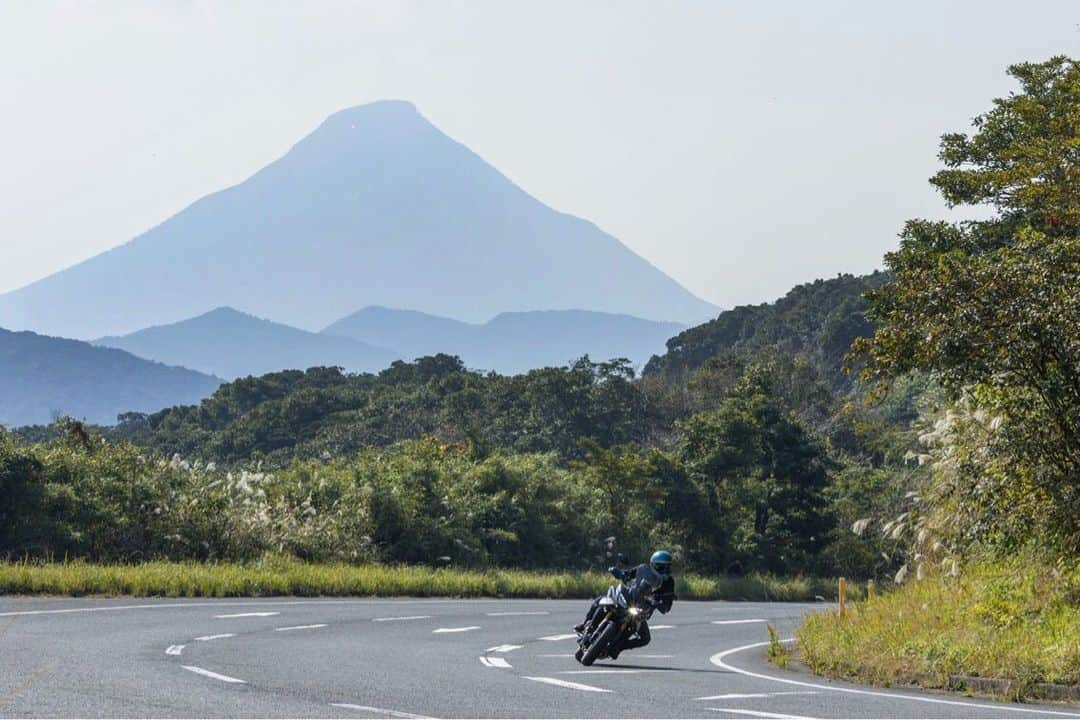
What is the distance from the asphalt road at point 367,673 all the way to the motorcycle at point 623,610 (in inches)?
10.9

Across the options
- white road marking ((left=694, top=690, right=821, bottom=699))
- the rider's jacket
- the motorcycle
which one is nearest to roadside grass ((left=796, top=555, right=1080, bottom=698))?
white road marking ((left=694, top=690, right=821, bottom=699))

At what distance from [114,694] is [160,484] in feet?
82.6

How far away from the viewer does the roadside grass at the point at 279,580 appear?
2670 centimetres

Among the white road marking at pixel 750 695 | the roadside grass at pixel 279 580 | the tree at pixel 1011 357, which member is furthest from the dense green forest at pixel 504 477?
the white road marking at pixel 750 695

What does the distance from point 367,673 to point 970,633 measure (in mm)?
6934

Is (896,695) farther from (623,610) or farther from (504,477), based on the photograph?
(504,477)

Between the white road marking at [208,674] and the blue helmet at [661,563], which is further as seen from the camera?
the blue helmet at [661,563]

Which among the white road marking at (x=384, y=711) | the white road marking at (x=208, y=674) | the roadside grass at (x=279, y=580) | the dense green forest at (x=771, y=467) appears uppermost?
the dense green forest at (x=771, y=467)

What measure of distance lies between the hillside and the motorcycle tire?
8411cm

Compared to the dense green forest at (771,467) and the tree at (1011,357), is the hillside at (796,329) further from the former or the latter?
the tree at (1011,357)

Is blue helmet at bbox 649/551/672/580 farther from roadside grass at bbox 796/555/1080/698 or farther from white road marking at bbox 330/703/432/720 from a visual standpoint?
white road marking at bbox 330/703/432/720

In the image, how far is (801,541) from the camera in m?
53.2

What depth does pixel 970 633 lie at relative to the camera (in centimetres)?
1619

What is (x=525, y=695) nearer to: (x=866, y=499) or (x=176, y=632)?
Result: (x=176, y=632)
